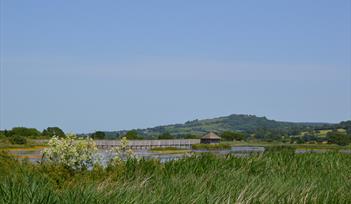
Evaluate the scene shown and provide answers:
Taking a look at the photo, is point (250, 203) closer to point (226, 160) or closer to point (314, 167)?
point (226, 160)

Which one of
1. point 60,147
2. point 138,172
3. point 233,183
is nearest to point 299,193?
point 233,183

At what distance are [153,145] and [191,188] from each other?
97.6ft

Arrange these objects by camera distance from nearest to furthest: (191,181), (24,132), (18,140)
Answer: (191,181), (18,140), (24,132)

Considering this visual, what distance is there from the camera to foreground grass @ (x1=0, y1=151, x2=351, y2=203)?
8.97 meters

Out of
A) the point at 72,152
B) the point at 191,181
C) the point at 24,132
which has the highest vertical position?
the point at 24,132

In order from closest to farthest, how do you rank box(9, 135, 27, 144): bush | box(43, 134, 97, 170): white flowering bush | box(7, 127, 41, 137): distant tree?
1. box(43, 134, 97, 170): white flowering bush
2. box(9, 135, 27, 144): bush
3. box(7, 127, 41, 137): distant tree

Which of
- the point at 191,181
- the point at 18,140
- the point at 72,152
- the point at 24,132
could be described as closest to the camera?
the point at 191,181

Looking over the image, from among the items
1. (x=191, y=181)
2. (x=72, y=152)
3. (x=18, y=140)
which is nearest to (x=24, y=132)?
(x=18, y=140)

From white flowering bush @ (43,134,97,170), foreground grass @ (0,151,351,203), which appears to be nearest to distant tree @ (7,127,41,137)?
white flowering bush @ (43,134,97,170)

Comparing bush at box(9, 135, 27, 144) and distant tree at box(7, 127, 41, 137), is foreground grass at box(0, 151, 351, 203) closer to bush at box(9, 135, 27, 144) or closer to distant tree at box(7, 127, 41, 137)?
bush at box(9, 135, 27, 144)

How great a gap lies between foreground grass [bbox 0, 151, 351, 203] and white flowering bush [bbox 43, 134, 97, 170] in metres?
1.21

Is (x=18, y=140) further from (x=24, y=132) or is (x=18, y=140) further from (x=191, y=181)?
(x=191, y=181)

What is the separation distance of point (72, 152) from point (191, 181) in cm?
510

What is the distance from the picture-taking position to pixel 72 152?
15.6m
